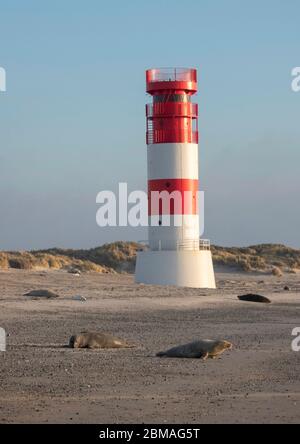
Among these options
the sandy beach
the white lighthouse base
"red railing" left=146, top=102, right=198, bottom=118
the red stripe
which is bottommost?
the white lighthouse base

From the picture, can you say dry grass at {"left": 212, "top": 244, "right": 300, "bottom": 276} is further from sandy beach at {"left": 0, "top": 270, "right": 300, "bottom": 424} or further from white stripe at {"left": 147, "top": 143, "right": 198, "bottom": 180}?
sandy beach at {"left": 0, "top": 270, "right": 300, "bottom": 424}

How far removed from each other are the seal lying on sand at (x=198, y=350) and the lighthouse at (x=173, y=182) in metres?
14.7

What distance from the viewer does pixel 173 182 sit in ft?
95.1

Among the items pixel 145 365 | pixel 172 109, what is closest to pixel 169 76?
pixel 172 109

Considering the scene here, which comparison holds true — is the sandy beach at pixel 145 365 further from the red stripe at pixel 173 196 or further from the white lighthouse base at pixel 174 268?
the red stripe at pixel 173 196

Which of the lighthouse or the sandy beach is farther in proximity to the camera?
the lighthouse

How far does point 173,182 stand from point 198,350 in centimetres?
1502

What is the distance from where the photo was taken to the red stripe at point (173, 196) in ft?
95.1

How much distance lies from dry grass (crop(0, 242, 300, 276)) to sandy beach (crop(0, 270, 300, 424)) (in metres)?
17.6

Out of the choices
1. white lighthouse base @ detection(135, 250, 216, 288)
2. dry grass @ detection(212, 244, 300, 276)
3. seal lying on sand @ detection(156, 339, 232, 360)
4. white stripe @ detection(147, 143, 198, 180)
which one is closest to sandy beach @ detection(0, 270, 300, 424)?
seal lying on sand @ detection(156, 339, 232, 360)

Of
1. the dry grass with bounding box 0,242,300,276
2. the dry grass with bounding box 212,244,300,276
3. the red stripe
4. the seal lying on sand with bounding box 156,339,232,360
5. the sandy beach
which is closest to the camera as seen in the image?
the sandy beach

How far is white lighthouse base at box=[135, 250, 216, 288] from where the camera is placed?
2928 centimetres

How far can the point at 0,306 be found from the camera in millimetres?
20250

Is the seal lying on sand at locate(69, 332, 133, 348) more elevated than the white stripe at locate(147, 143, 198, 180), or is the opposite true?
the white stripe at locate(147, 143, 198, 180)
